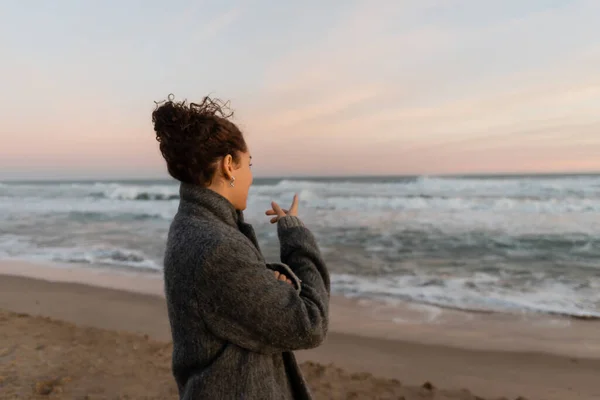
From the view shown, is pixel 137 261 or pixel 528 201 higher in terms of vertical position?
pixel 528 201

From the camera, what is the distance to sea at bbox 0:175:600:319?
6.80 m

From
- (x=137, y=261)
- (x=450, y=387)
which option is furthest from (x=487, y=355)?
(x=137, y=261)

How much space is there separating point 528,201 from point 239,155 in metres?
21.4

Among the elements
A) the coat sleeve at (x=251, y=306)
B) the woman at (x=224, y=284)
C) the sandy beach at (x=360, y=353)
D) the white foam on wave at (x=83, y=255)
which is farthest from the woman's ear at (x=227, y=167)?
the white foam on wave at (x=83, y=255)

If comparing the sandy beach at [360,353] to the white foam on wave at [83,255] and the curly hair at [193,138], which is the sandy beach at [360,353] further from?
the curly hair at [193,138]

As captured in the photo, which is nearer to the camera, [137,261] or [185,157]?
[185,157]

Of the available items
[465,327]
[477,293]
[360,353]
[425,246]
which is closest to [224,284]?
[360,353]

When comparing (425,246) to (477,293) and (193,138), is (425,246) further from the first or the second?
(193,138)

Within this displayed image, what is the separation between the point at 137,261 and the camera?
9.32 metres

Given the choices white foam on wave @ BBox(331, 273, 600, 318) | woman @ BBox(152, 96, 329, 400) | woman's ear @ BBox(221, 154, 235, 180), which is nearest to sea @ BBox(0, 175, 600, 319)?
white foam on wave @ BBox(331, 273, 600, 318)

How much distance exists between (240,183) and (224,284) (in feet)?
1.10

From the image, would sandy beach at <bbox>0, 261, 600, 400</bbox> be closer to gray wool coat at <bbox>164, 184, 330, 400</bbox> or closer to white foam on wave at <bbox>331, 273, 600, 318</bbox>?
white foam on wave at <bbox>331, 273, 600, 318</bbox>

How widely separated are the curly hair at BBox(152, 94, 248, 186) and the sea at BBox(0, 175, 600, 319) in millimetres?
5726

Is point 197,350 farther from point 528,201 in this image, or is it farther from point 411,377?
point 528,201
